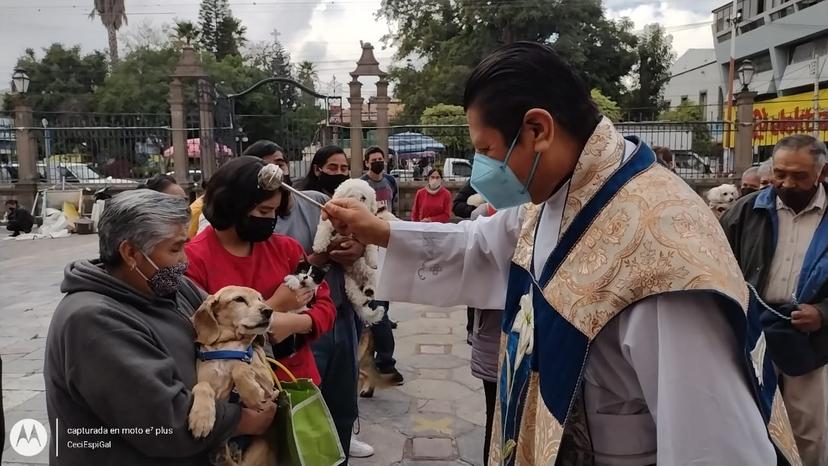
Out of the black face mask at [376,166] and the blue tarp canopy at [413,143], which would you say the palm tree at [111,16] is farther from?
the black face mask at [376,166]

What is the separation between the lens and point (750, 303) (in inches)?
47.4

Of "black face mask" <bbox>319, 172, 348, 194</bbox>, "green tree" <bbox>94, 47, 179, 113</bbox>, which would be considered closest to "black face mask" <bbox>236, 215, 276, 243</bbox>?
"black face mask" <bbox>319, 172, 348, 194</bbox>

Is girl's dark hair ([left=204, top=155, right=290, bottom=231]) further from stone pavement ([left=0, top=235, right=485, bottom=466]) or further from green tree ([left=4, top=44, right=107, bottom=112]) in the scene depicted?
green tree ([left=4, top=44, right=107, bottom=112])

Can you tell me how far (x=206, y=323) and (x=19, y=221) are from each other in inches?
624

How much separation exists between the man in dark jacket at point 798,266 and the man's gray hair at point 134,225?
9.24 ft

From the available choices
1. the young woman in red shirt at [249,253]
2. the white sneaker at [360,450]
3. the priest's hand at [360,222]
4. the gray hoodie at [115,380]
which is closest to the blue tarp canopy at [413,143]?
the white sneaker at [360,450]

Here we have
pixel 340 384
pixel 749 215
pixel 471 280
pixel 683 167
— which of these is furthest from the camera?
pixel 683 167

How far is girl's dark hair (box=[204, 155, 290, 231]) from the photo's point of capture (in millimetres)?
2361

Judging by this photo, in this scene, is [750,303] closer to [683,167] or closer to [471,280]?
[471,280]

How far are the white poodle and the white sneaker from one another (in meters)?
1.05

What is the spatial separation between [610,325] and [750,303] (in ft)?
0.90

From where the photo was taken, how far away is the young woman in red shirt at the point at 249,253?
7.69 ft

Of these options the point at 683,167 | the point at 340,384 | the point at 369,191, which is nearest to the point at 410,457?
the point at 340,384

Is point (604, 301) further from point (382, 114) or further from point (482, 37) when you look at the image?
point (482, 37)
